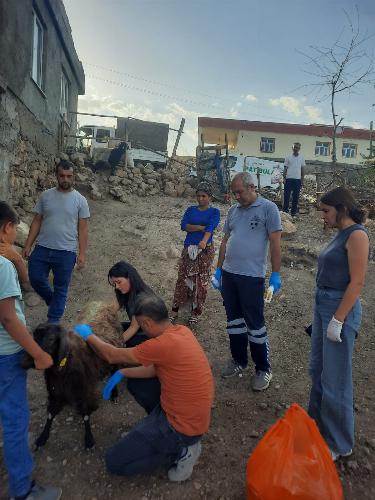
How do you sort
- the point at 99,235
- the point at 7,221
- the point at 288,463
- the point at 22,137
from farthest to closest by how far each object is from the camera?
the point at 99,235
the point at 22,137
the point at 7,221
the point at 288,463

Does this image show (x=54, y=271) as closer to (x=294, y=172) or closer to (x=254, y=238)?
(x=254, y=238)

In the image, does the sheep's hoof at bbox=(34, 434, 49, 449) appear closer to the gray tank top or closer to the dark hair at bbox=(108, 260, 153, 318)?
the dark hair at bbox=(108, 260, 153, 318)

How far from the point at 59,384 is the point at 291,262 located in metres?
5.40

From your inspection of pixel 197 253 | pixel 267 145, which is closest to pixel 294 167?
pixel 197 253

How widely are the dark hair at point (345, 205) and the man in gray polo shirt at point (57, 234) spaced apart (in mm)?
2743

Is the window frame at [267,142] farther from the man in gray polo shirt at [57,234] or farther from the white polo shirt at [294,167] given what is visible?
the man in gray polo shirt at [57,234]

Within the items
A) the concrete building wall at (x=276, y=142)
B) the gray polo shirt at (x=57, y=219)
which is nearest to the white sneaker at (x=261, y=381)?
the gray polo shirt at (x=57, y=219)

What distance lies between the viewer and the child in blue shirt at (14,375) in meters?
1.94

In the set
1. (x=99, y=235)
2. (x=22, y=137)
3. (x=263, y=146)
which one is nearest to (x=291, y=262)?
(x=99, y=235)

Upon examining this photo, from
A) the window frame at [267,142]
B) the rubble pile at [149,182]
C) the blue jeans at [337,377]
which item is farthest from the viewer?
the window frame at [267,142]

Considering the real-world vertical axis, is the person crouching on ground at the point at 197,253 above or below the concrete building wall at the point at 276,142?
below

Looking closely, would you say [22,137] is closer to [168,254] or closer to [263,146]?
[168,254]

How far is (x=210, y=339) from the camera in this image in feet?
15.1

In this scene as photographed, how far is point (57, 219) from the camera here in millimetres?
4012
